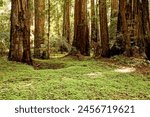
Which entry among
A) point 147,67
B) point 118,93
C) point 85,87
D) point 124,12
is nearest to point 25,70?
point 85,87

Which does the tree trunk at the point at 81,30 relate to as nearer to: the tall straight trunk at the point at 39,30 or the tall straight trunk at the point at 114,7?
the tall straight trunk at the point at 39,30

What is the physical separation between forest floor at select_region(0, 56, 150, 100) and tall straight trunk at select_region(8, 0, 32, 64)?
0.61 meters

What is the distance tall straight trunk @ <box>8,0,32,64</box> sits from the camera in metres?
13.1

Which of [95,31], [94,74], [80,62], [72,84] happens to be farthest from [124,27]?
[72,84]

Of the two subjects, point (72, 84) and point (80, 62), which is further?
point (80, 62)

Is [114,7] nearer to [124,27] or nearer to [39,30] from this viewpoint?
[39,30]

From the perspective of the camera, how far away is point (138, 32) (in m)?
15.8

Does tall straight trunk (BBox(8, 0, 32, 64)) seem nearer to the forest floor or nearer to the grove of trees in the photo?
the grove of trees

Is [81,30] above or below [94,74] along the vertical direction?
above

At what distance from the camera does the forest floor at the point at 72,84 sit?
787 cm

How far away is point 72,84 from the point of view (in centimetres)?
888

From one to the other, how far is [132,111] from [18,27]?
7994 mm

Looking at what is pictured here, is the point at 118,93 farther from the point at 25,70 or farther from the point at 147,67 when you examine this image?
the point at 147,67

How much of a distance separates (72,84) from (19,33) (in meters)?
5.01
